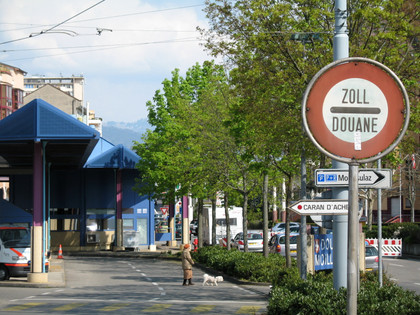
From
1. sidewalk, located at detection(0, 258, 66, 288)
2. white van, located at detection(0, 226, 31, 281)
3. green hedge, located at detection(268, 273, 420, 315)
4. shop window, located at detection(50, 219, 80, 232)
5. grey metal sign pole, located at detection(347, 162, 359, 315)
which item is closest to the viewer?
grey metal sign pole, located at detection(347, 162, 359, 315)

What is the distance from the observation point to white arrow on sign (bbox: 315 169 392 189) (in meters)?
6.14

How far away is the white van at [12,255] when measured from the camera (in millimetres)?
28812

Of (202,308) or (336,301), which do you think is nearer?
(336,301)

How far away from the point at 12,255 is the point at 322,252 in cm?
1467

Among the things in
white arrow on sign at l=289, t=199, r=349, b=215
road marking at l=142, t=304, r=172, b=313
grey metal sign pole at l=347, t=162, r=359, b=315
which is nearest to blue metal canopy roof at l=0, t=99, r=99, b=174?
road marking at l=142, t=304, r=172, b=313

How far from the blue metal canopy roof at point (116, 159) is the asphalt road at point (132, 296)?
15.1 m

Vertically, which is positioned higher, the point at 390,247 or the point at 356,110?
the point at 356,110

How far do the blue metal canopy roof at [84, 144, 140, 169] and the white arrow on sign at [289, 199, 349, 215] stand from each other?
4251 cm

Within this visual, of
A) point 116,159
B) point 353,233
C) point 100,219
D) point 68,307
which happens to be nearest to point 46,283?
point 68,307

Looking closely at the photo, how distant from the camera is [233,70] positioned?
21266mm

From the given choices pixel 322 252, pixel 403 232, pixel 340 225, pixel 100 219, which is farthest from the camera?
pixel 100 219

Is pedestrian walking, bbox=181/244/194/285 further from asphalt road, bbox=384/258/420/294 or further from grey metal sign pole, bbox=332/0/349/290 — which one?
grey metal sign pole, bbox=332/0/349/290

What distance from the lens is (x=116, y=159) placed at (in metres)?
50.5

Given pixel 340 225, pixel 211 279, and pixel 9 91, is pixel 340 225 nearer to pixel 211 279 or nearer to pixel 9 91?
pixel 211 279
